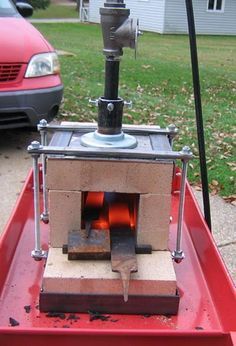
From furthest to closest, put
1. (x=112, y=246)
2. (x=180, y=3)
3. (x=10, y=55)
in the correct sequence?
(x=180, y=3) < (x=10, y=55) < (x=112, y=246)

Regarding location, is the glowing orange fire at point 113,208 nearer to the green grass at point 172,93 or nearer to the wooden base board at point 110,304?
the wooden base board at point 110,304

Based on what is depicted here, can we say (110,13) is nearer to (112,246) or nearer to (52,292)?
(112,246)

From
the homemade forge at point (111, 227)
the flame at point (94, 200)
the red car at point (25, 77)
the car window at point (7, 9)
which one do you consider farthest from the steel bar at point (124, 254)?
the car window at point (7, 9)

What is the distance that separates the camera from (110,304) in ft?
7.62

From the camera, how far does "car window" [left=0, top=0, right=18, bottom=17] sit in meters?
6.25

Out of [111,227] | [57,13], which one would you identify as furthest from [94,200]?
[57,13]

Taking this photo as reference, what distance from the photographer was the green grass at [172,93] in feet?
20.8

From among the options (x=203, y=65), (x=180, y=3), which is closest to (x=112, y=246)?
(x=203, y=65)

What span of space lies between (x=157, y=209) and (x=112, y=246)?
0.85ft

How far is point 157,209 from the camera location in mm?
2416

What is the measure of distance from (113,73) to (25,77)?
11.2 feet

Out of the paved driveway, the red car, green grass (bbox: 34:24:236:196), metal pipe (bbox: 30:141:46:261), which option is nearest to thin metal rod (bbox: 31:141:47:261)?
metal pipe (bbox: 30:141:46:261)

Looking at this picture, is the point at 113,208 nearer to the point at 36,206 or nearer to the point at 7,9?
the point at 36,206

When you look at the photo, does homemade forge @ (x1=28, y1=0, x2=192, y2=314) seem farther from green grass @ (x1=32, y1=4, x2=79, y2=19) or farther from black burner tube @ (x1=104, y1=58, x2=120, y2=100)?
green grass @ (x1=32, y1=4, x2=79, y2=19)
